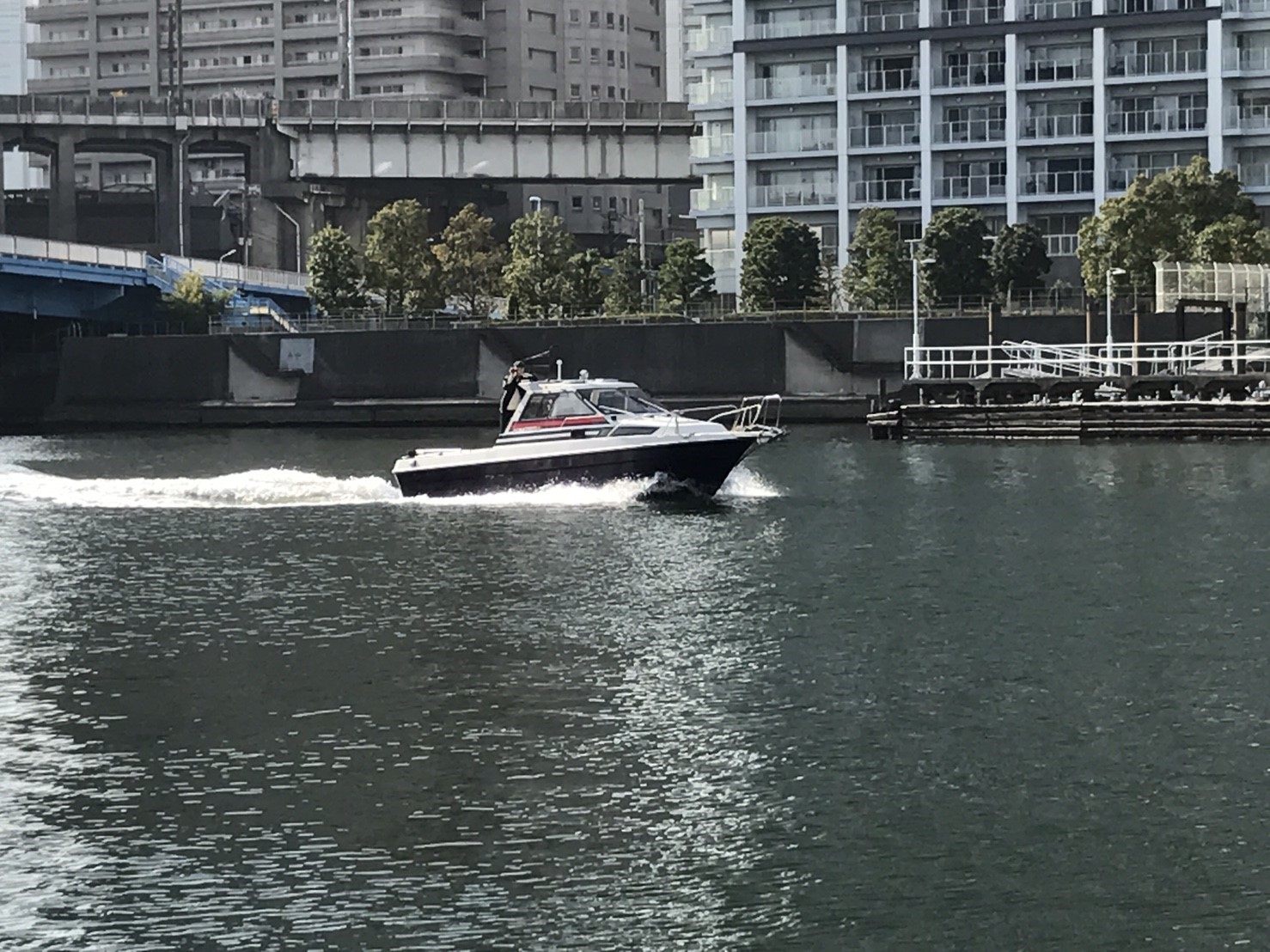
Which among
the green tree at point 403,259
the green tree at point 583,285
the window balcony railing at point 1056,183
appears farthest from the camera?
the window balcony railing at point 1056,183

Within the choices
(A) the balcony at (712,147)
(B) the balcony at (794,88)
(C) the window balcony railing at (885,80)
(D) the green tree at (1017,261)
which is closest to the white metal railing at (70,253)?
(A) the balcony at (712,147)

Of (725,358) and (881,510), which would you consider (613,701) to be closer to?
(881,510)

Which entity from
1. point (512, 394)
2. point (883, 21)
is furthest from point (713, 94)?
point (512, 394)

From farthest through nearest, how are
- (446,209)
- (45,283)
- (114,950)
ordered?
(446,209), (45,283), (114,950)

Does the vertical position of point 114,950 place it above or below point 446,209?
below

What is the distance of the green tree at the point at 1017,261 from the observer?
403 feet

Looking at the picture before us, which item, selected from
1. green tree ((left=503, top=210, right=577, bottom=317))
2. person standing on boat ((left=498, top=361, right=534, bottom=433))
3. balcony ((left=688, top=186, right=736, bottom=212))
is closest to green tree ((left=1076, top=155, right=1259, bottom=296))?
green tree ((left=503, top=210, right=577, bottom=317))

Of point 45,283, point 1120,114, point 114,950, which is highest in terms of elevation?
point 1120,114

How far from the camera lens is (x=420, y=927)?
21625 millimetres

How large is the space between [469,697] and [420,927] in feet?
38.3

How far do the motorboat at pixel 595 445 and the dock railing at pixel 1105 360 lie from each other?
29.4 meters

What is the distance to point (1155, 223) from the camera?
11500 cm

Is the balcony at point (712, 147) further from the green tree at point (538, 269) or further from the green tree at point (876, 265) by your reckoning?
the green tree at point (538, 269)

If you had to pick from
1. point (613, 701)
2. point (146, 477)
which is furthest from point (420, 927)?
point (146, 477)
